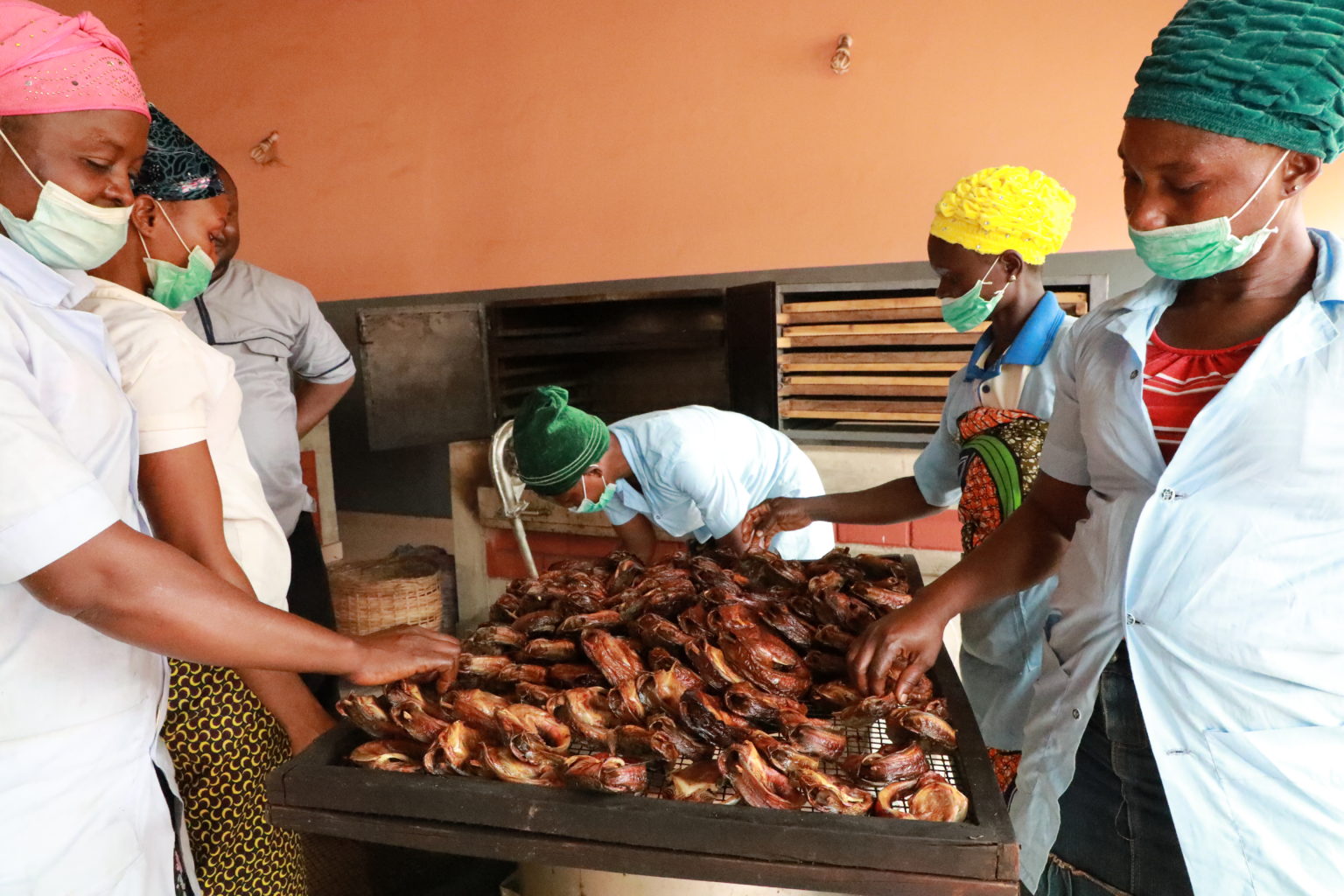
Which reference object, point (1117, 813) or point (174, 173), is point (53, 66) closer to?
point (174, 173)

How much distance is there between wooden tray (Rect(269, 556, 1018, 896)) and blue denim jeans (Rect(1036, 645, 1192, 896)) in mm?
215

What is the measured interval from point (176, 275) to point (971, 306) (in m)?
2.09

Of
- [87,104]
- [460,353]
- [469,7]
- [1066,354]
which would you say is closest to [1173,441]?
[1066,354]

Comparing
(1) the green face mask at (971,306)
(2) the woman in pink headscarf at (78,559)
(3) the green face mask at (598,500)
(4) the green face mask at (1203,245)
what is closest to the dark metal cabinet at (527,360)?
(3) the green face mask at (598,500)

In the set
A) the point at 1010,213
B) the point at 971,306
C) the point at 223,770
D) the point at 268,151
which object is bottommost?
the point at 223,770

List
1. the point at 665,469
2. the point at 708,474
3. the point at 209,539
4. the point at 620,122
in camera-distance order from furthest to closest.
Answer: the point at 620,122 → the point at 665,469 → the point at 708,474 → the point at 209,539

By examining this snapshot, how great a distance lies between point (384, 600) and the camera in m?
4.45

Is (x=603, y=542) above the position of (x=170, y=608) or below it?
below

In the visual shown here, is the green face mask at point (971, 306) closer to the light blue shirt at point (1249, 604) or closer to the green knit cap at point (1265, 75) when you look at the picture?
the light blue shirt at point (1249, 604)

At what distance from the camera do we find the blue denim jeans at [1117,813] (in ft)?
4.51

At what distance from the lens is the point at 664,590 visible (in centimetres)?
202

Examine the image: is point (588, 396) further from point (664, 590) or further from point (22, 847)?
point (22, 847)

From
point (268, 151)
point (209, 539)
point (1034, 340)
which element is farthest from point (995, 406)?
point (268, 151)

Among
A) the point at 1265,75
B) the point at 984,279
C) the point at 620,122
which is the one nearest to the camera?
the point at 1265,75
